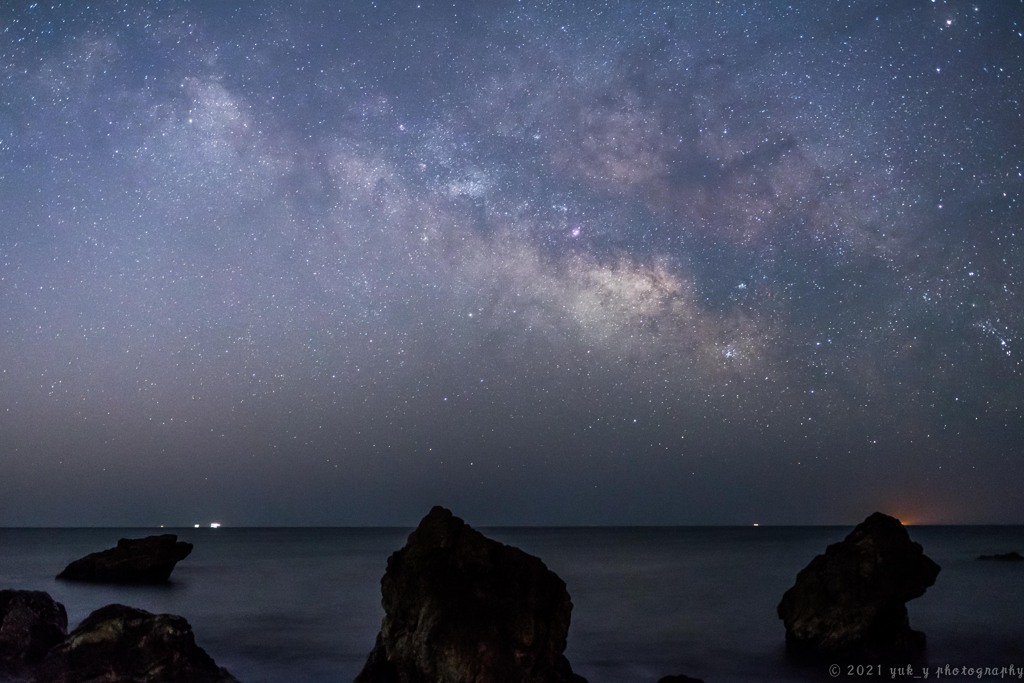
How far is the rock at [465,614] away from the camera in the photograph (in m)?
19.6

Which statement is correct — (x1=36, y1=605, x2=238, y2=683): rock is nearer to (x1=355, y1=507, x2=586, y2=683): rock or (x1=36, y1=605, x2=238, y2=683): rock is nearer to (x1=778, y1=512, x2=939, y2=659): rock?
A: (x1=355, y1=507, x2=586, y2=683): rock

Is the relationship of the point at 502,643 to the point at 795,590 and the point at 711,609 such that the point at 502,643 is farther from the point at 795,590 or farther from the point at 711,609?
the point at 711,609

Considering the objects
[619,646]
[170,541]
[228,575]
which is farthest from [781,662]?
[228,575]

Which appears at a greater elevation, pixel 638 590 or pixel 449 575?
pixel 449 575

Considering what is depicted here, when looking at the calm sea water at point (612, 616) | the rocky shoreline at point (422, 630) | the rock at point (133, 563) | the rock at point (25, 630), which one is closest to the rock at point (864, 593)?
the calm sea water at point (612, 616)

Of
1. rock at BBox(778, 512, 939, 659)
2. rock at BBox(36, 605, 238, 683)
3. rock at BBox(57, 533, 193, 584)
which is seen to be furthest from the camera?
rock at BBox(57, 533, 193, 584)

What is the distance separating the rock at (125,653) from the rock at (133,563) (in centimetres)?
4886

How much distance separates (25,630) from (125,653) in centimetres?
407

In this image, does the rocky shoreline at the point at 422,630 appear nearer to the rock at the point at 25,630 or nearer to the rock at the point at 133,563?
the rock at the point at 25,630

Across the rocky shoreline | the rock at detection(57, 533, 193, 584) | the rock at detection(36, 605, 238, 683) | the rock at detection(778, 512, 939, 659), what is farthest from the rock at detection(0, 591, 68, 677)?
the rock at detection(57, 533, 193, 584)

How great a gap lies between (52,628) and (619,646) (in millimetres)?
21804

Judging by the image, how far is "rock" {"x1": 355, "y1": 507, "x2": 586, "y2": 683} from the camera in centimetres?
1964

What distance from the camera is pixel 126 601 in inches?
2053

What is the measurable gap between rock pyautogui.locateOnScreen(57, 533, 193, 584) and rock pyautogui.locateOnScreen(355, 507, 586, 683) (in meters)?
49.8
